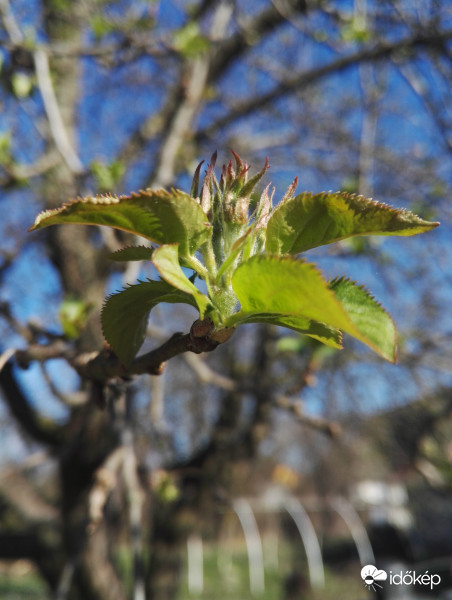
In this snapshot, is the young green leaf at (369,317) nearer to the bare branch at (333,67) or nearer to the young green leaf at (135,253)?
the young green leaf at (135,253)

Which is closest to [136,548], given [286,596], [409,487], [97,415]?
[97,415]

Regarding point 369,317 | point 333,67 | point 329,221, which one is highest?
point 333,67

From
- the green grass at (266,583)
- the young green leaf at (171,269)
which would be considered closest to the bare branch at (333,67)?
the young green leaf at (171,269)

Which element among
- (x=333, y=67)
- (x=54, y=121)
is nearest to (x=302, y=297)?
(x=54, y=121)

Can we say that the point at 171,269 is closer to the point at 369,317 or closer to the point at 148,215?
the point at 148,215

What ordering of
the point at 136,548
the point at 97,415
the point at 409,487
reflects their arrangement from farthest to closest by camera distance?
the point at 409,487, the point at 97,415, the point at 136,548

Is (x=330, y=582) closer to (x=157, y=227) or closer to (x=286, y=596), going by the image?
(x=286, y=596)

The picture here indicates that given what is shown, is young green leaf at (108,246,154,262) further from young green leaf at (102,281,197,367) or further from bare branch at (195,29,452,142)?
bare branch at (195,29,452,142)
